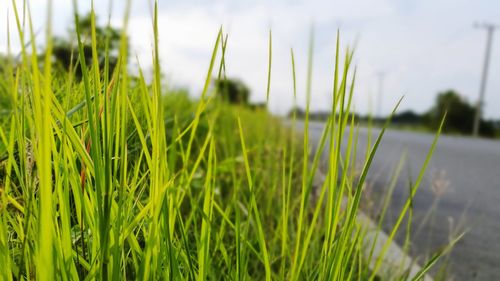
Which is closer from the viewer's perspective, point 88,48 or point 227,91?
point 227,91

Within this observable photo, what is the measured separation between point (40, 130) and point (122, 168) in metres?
0.11

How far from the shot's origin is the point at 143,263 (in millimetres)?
627

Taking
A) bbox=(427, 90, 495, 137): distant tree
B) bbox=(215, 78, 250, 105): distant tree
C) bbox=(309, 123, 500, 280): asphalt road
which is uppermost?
bbox=(215, 78, 250, 105): distant tree

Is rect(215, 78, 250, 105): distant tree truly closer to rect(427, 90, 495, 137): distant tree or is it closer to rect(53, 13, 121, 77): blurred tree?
rect(53, 13, 121, 77): blurred tree

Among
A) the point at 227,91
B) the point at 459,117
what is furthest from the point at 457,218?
the point at 459,117

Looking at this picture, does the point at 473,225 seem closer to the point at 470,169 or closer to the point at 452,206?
the point at 452,206

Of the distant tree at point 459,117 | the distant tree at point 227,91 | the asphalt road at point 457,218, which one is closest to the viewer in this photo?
the distant tree at point 227,91

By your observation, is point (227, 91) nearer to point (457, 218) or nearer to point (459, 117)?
point (457, 218)

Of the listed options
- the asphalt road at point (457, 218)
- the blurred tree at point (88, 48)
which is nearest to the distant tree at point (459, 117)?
the asphalt road at point (457, 218)

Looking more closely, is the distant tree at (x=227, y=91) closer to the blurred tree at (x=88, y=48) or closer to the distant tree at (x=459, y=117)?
the blurred tree at (x=88, y=48)

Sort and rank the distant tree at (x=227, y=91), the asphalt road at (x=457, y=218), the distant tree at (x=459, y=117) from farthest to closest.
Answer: the distant tree at (x=459, y=117), the asphalt road at (x=457, y=218), the distant tree at (x=227, y=91)

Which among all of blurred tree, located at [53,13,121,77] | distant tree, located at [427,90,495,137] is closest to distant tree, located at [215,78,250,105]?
blurred tree, located at [53,13,121,77]

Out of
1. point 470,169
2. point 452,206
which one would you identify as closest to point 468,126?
point 470,169

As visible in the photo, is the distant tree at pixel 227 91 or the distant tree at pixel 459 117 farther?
the distant tree at pixel 459 117
